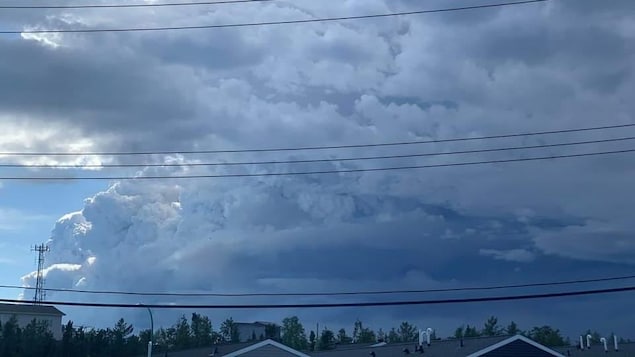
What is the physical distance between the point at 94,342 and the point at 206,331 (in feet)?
96.1

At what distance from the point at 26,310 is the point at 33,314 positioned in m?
1.16

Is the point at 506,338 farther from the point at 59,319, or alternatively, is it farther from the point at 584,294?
the point at 59,319

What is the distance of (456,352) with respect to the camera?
153ft

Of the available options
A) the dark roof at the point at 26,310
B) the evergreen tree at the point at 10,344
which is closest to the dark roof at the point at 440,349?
the evergreen tree at the point at 10,344

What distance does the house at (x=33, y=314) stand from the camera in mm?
93438

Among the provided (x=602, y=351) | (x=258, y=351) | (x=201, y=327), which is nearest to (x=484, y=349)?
(x=258, y=351)

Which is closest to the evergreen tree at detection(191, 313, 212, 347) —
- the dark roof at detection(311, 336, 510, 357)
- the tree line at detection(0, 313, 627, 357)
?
the tree line at detection(0, 313, 627, 357)

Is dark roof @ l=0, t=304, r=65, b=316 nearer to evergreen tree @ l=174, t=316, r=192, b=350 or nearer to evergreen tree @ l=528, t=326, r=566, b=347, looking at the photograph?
evergreen tree @ l=174, t=316, r=192, b=350

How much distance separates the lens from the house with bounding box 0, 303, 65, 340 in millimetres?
93438

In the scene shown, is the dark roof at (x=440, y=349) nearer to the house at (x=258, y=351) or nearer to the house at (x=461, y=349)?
the house at (x=461, y=349)

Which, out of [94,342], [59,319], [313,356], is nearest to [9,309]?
[59,319]

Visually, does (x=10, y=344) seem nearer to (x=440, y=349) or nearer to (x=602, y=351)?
(x=440, y=349)

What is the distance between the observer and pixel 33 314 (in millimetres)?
98625

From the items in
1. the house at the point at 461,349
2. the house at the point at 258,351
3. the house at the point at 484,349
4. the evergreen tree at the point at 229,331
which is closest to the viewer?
the house at the point at 484,349
